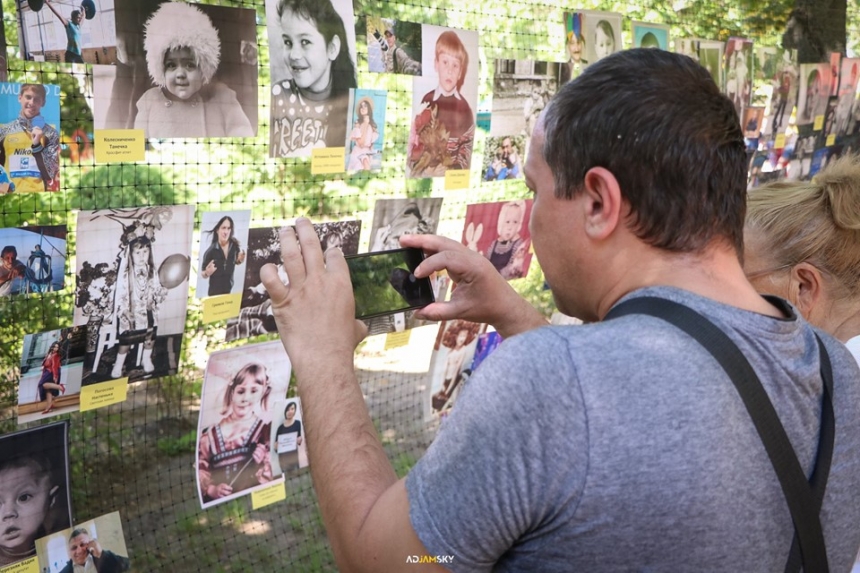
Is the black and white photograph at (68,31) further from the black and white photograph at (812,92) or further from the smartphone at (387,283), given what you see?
the black and white photograph at (812,92)

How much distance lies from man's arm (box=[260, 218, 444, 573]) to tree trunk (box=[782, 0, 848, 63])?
11.8 ft

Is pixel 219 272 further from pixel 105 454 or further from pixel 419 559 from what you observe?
pixel 419 559

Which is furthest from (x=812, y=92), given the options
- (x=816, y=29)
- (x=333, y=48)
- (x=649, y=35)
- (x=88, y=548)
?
(x=88, y=548)

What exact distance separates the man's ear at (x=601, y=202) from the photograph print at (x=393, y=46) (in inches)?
55.9

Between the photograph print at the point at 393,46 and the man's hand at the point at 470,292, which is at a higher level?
the photograph print at the point at 393,46

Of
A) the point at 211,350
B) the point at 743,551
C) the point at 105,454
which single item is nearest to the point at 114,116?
the point at 211,350

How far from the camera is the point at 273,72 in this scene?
7.32 ft

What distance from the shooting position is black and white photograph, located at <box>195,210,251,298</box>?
2.20 meters

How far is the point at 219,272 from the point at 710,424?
1.52 m

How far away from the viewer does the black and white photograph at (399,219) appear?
263 cm

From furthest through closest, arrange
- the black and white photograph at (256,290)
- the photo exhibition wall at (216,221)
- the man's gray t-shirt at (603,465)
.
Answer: the black and white photograph at (256,290) < the photo exhibition wall at (216,221) < the man's gray t-shirt at (603,465)
